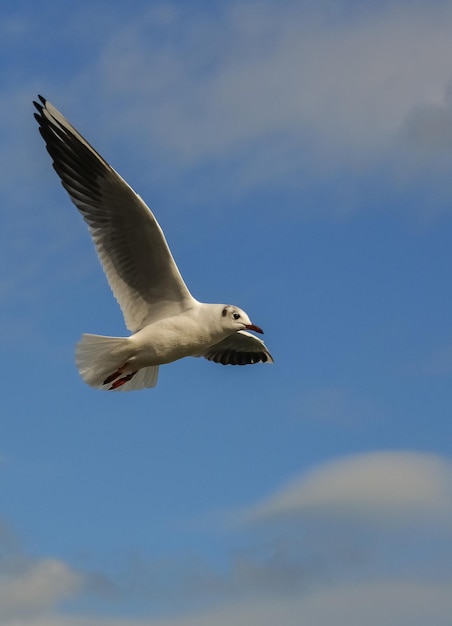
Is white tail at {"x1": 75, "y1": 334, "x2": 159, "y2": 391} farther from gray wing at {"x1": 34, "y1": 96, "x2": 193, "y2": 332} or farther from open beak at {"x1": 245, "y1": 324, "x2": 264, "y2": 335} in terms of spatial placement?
open beak at {"x1": 245, "y1": 324, "x2": 264, "y2": 335}

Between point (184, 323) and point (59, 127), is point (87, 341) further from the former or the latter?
point (59, 127)

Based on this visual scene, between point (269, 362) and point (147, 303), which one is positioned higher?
point (269, 362)

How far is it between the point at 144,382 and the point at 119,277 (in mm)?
1552

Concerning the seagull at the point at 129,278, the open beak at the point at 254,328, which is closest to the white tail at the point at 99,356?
the seagull at the point at 129,278

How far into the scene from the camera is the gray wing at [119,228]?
15109mm

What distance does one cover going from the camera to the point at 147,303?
51.6 feet

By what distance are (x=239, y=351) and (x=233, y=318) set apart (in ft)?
10.9

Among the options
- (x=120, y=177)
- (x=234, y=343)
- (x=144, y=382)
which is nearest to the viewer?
(x=120, y=177)

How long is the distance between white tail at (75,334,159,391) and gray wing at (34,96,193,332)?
43 centimetres

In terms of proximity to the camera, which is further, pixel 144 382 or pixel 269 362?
pixel 269 362

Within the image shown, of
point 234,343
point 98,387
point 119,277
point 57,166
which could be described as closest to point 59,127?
point 57,166

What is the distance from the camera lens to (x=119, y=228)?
15.3m

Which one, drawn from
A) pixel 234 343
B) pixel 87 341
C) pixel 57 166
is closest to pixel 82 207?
pixel 57 166

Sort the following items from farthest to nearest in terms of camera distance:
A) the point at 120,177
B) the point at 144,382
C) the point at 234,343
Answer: the point at 234,343, the point at 144,382, the point at 120,177
